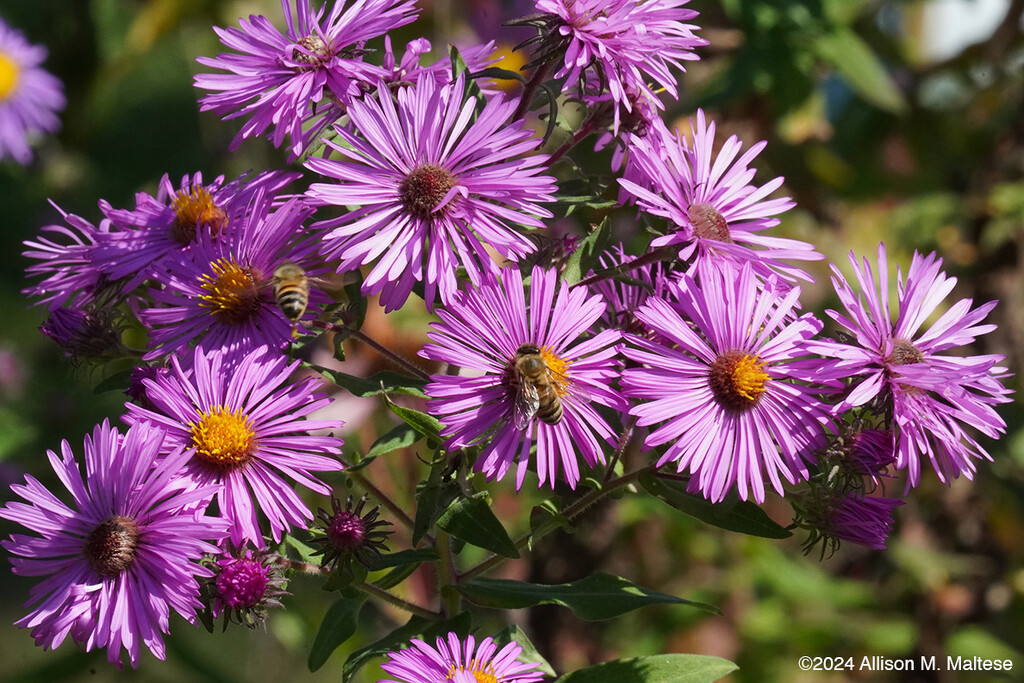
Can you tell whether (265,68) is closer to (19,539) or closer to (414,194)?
(414,194)

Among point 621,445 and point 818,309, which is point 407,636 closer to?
point 621,445

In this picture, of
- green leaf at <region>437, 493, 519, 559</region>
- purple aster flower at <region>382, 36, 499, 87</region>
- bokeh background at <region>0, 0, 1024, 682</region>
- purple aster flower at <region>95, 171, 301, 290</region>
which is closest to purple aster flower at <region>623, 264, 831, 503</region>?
green leaf at <region>437, 493, 519, 559</region>

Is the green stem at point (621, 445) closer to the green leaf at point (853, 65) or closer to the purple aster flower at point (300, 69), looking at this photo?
the purple aster flower at point (300, 69)

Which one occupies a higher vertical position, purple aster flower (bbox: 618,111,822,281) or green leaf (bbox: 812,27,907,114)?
green leaf (bbox: 812,27,907,114)

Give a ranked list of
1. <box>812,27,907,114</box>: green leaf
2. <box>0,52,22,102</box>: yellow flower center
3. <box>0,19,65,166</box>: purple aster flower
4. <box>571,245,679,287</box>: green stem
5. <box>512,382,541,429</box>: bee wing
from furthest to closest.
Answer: <box>0,52,22,102</box>: yellow flower center, <box>0,19,65,166</box>: purple aster flower, <box>812,27,907,114</box>: green leaf, <box>571,245,679,287</box>: green stem, <box>512,382,541,429</box>: bee wing

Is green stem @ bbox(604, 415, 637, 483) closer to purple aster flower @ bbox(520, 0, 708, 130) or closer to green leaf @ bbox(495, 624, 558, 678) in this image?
green leaf @ bbox(495, 624, 558, 678)

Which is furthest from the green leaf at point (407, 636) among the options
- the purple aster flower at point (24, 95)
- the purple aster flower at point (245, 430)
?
the purple aster flower at point (24, 95)

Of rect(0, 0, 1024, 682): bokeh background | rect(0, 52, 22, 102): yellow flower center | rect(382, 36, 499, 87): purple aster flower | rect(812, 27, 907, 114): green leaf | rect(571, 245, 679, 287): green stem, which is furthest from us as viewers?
rect(0, 52, 22, 102): yellow flower center
